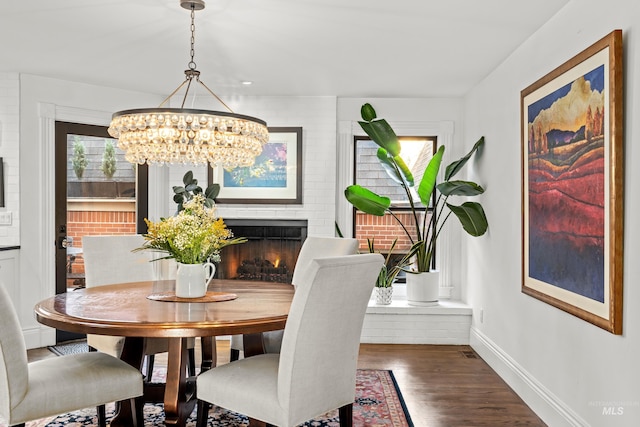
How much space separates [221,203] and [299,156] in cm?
91

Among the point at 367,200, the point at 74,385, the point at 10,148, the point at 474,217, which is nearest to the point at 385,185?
the point at 367,200

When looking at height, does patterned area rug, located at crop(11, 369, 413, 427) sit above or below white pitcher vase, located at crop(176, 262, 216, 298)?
below

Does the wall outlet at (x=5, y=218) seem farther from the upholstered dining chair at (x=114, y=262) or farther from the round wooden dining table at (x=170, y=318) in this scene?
the round wooden dining table at (x=170, y=318)

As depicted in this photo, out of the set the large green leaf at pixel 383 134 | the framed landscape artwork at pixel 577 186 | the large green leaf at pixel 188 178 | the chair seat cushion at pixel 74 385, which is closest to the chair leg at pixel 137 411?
the chair seat cushion at pixel 74 385

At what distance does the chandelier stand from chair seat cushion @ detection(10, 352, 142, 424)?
45.5 inches

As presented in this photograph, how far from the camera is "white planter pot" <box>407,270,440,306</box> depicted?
530cm

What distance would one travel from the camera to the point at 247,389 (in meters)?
2.36

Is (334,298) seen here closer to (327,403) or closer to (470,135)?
(327,403)

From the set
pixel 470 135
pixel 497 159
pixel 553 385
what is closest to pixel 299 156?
pixel 470 135

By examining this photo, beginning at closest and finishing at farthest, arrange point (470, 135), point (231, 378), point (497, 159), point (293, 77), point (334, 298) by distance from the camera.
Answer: point (334, 298)
point (231, 378)
point (497, 159)
point (293, 77)
point (470, 135)

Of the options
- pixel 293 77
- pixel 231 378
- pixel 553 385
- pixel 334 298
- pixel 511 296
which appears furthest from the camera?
pixel 293 77

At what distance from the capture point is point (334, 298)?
2277 millimetres

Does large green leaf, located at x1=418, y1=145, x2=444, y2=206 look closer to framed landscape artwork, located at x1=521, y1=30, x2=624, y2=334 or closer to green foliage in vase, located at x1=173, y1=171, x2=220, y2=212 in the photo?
framed landscape artwork, located at x1=521, y1=30, x2=624, y2=334

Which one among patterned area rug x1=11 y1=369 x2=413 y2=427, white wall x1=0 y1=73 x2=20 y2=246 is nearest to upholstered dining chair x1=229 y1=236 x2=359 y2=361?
patterned area rug x1=11 y1=369 x2=413 y2=427
